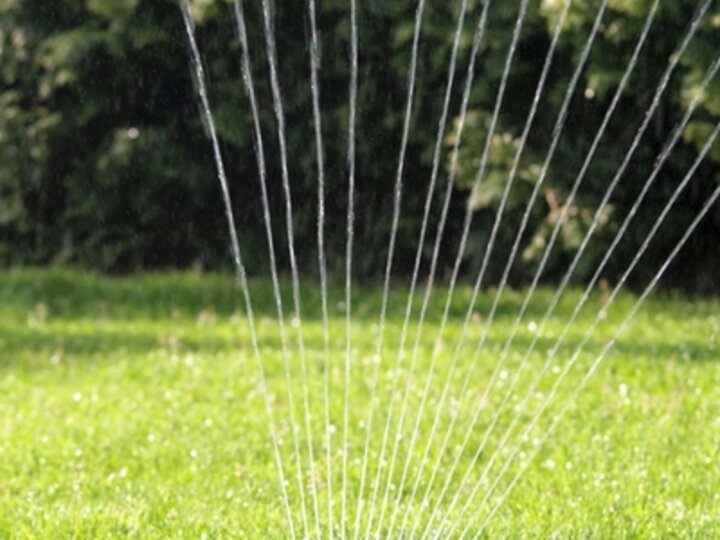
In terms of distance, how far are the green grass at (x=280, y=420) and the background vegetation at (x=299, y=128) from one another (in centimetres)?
96

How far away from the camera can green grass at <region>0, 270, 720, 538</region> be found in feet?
20.0

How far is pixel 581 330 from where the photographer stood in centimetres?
1033

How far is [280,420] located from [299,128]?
5.76 m

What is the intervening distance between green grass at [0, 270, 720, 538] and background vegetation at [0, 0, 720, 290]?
96cm

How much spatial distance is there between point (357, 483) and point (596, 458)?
42.6 inches

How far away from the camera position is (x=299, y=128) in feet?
44.9

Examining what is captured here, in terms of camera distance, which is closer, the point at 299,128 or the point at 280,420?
the point at 280,420

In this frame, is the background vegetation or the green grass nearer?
the green grass

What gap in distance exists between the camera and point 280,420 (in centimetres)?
826

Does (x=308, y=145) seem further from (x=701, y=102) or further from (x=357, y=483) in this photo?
(x=357, y=483)

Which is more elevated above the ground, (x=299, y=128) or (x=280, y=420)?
(x=299, y=128)

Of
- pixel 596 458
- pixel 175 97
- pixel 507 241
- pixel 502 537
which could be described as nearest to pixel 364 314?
pixel 507 241

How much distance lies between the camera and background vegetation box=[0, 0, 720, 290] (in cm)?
1177

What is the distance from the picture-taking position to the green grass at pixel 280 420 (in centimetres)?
609
